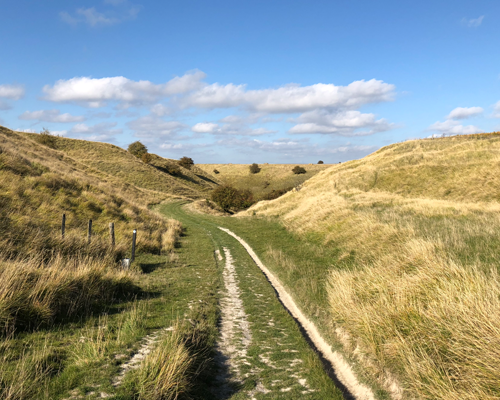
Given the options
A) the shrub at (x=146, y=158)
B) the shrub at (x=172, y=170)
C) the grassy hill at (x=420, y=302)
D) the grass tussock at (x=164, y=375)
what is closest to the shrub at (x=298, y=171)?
the shrub at (x=172, y=170)

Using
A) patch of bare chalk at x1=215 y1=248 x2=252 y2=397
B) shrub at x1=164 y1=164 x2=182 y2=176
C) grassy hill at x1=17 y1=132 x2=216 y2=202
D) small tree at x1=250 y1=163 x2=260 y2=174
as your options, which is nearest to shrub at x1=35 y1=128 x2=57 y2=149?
grassy hill at x1=17 y1=132 x2=216 y2=202

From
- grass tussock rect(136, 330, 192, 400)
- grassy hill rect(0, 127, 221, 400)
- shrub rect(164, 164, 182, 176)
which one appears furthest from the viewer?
shrub rect(164, 164, 182, 176)

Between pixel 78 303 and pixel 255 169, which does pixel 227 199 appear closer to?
pixel 255 169

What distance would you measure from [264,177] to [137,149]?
3803 cm

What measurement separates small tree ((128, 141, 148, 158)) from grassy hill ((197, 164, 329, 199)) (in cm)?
2528

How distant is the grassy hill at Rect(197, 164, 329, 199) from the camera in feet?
279

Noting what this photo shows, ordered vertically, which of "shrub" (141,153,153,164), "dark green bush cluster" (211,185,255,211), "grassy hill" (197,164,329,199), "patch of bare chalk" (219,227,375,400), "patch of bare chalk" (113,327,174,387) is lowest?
"patch of bare chalk" (219,227,375,400)

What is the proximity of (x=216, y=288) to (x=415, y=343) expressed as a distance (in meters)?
7.02

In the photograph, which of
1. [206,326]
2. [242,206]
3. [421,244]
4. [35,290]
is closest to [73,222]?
[35,290]

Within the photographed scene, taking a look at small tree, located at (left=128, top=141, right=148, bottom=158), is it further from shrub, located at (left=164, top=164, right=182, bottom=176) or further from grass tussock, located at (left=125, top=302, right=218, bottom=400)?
grass tussock, located at (left=125, top=302, right=218, bottom=400)

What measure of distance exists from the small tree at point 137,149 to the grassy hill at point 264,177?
25.3 meters

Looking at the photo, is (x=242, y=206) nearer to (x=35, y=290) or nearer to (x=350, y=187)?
(x=350, y=187)

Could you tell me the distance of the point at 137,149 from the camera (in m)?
93.1

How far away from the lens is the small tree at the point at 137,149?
92181 millimetres
